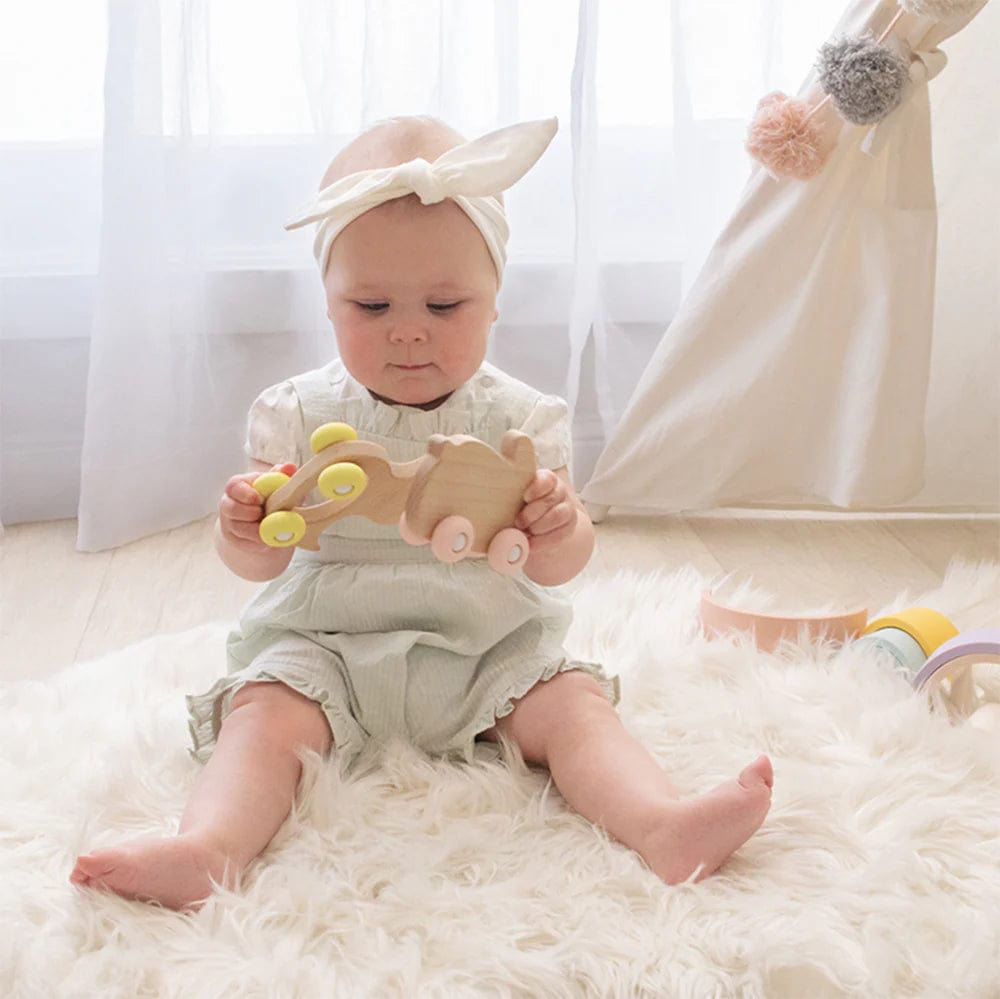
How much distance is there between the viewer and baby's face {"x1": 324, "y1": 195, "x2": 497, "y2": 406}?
1.06m

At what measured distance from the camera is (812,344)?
1.80 metres

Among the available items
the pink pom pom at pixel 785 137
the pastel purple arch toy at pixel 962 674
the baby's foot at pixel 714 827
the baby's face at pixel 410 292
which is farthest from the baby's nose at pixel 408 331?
the pink pom pom at pixel 785 137

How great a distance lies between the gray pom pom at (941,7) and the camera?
1528 millimetres

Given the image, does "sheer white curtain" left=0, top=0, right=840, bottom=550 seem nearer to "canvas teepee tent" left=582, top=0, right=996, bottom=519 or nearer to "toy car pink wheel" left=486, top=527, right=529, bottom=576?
"canvas teepee tent" left=582, top=0, right=996, bottom=519

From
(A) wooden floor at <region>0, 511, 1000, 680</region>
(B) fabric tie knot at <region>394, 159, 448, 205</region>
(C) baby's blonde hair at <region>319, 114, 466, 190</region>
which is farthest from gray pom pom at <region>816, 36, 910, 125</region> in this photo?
(B) fabric tie knot at <region>394, 159, 448, 205</region>

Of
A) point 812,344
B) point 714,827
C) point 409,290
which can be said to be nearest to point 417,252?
point 409,290

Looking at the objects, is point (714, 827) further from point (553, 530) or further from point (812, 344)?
point (812, 344)

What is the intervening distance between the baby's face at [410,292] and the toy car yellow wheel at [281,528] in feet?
0.60

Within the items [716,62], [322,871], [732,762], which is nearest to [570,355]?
[716,62]

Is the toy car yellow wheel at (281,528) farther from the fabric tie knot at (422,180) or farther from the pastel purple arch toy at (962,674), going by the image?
the pastel purple arch toy at (962,674)

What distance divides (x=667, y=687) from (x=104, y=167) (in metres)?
0.96

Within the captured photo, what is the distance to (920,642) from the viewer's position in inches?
51.0

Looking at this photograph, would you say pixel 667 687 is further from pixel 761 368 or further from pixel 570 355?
pixel 570 355

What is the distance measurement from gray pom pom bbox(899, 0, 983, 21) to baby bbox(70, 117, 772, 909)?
0.65 m
